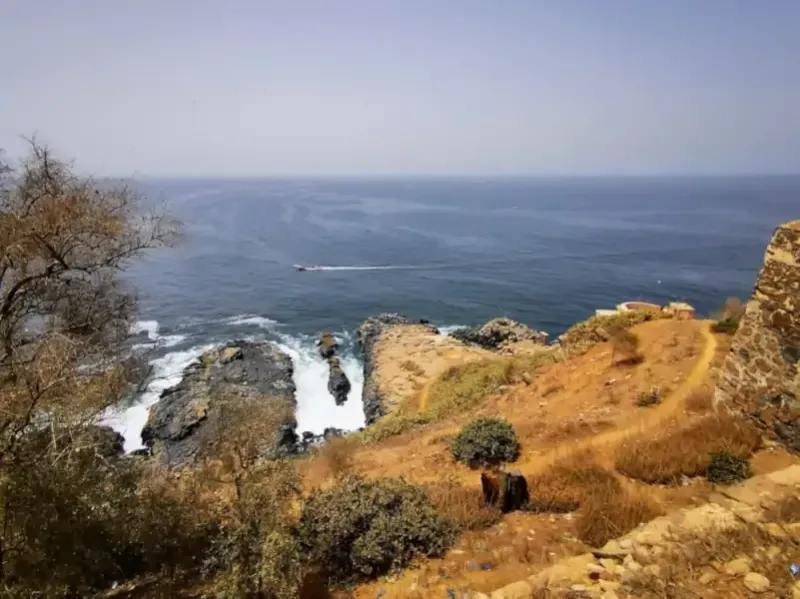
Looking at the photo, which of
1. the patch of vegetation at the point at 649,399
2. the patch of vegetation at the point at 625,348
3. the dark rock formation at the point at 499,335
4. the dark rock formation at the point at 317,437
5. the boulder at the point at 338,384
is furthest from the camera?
the dark rock formation at the point at 499,335

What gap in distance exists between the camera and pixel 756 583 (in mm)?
5266

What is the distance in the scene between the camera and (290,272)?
65.7 meters

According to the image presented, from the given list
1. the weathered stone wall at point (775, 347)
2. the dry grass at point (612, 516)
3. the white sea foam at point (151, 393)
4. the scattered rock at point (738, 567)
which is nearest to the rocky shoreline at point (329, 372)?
the white sea foam at point (151, 393)

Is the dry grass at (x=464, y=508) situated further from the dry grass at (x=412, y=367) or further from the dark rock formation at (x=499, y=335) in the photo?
the dark rock formation at (x=499, y=335)

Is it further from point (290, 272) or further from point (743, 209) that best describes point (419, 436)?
point (743, 209)

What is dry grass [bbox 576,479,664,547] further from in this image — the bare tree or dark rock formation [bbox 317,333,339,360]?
dark rock formation [bbox 317,333,339,360]

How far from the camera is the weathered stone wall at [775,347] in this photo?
979 cm

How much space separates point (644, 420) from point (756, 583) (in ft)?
29.9

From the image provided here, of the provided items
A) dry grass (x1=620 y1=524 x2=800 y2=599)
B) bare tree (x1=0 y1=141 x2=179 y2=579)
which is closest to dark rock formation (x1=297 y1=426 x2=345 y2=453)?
bare tree (x1=0 y1=141 x2=179 y2=579)

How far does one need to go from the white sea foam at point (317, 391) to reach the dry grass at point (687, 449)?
75.0ft

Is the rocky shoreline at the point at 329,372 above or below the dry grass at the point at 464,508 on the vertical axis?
below

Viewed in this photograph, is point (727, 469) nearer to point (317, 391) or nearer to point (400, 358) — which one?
point (400, 358)

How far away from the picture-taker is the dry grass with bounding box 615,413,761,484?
10.0m

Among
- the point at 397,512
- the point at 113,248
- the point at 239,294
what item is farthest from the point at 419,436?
the point at 239,294
